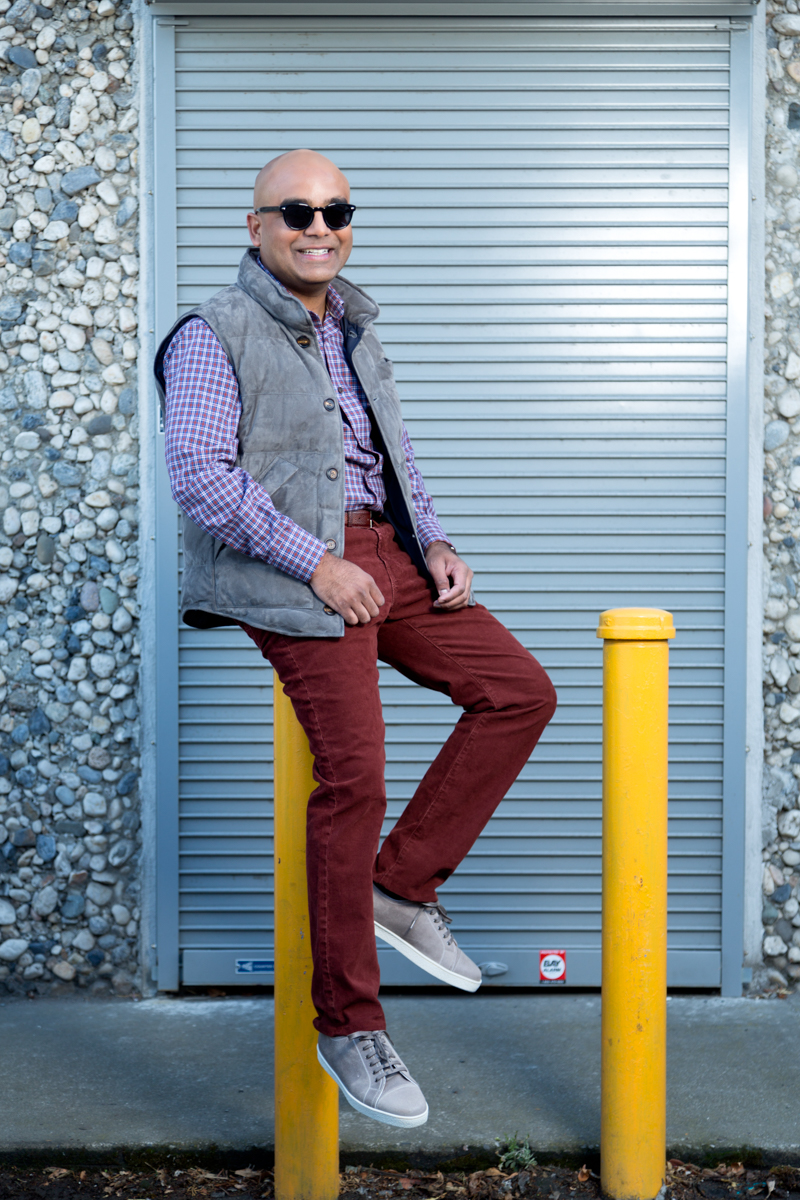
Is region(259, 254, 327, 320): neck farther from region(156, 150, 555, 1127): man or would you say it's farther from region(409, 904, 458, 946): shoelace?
region(409, 904, 458, 946): shoelace

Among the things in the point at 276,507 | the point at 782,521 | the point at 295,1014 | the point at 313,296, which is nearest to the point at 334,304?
the point at 313,296

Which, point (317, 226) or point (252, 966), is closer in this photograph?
point (317, 226)

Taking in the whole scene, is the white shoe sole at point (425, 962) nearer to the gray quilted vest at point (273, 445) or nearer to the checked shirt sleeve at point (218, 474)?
the gray quilted vest at point (273, 445)

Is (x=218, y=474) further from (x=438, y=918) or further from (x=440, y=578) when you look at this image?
(x=438, y=918)

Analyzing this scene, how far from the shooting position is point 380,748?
2463 mm

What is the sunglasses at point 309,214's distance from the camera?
2.59 metres

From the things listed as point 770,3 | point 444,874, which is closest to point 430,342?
point 770,3

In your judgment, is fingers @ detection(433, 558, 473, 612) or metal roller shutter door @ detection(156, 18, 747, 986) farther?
metal roller shutter door @ detection(156, 18, 747, 986)

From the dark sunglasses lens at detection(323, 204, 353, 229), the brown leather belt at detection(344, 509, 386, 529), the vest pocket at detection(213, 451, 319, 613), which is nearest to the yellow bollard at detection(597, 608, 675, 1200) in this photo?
the brown leather belt at detection(344, 509, 386, 529)

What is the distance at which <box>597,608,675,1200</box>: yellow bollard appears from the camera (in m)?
2.63

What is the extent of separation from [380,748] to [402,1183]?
1.24m

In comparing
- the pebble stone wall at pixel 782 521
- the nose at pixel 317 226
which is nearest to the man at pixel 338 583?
the nose at pixel 317 226

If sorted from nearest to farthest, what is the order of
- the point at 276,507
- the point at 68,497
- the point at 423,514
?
the point at 276,507, the point at 423,514, the point at 68,497

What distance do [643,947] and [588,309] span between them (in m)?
2.41
